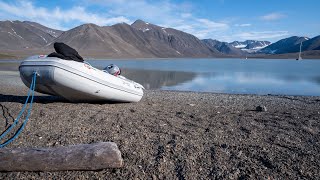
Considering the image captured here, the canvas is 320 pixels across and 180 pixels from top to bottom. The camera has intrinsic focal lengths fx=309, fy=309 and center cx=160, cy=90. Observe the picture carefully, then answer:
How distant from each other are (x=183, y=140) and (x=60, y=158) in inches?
98.4

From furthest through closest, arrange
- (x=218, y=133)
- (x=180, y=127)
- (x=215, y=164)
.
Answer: (x=180, y=127) < (x=218, y=133) < (x=215, y=164)

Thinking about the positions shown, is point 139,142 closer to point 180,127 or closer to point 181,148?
point 181,148

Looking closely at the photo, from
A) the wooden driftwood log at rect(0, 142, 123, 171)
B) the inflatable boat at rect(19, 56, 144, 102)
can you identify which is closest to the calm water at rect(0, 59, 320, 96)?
the inflatable boat at rect(19, 56, 144, 102)

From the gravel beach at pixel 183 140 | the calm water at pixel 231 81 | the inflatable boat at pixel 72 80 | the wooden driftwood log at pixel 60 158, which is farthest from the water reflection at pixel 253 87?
the wooden driftwood log at pixel 60 158

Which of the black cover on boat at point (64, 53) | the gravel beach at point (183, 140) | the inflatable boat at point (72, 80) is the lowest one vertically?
the gravel beach at point (183, 140)

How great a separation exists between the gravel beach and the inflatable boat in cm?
56

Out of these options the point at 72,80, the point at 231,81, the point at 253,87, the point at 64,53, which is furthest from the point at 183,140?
the point at 231,81

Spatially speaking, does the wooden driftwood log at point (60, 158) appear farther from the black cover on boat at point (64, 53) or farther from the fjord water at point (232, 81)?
the fjord water at point (232, 81)

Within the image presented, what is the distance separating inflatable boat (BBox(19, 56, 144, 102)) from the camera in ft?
28.8

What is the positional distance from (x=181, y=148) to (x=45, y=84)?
207 inches

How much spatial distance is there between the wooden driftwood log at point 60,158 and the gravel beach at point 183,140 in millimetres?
99

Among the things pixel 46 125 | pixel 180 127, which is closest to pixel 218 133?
Answer: pixel 180 127

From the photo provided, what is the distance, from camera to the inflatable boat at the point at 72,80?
28.8 ft

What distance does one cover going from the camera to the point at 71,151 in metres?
4.47
